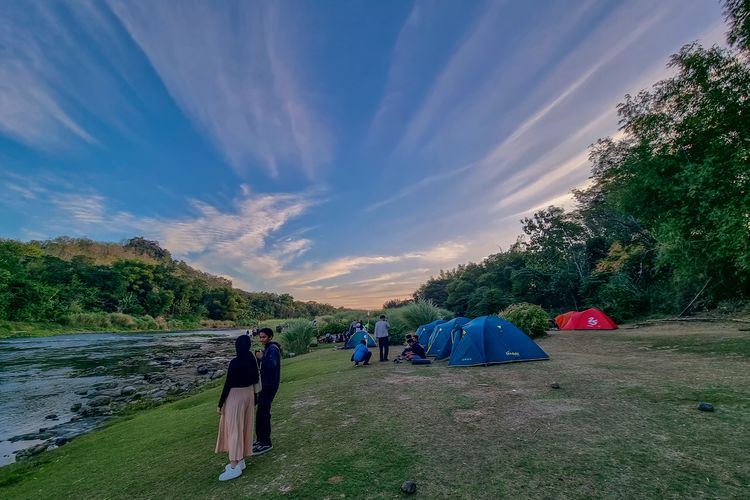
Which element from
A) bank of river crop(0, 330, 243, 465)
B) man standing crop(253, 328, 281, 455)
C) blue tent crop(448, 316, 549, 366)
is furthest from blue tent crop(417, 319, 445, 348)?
man standing crop(253, 328, 281, 455)

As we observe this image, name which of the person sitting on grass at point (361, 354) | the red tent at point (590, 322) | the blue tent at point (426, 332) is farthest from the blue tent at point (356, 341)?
the red tent at point (590, 322)

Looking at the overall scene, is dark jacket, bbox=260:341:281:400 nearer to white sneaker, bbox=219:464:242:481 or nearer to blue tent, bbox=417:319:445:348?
white sneaker, bbox=219:464:242:481

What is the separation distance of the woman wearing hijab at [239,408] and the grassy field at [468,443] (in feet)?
1.03

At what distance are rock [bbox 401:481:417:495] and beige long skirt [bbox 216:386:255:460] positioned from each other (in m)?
2.37

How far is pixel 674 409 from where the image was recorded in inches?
199

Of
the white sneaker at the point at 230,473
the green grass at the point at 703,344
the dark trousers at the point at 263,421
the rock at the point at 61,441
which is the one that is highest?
the dark trousers at the point at 263,421

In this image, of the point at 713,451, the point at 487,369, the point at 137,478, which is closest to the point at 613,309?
the point at 487,369

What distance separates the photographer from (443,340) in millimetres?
13016

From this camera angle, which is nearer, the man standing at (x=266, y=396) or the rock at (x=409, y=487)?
the rock at (x=409, y=487)

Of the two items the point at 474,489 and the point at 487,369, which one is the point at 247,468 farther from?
the point at 487,369

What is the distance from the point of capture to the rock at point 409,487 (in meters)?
3.39

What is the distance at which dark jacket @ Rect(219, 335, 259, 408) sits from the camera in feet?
15.3

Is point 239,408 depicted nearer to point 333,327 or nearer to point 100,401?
point 100,401

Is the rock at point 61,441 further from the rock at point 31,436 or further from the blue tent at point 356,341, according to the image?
the blue tent at point 356,341
